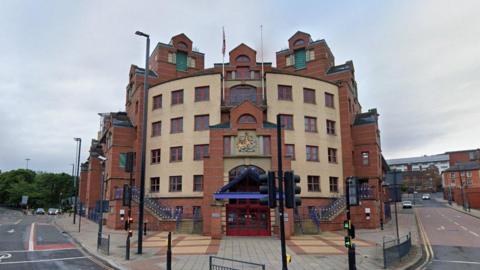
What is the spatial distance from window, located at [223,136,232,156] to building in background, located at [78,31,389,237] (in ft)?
0.29

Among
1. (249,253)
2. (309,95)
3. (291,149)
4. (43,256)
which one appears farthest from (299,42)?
(43,256)

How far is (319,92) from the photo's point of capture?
134 ft

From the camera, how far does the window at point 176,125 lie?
3981 centimetres

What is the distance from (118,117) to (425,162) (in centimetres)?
14675

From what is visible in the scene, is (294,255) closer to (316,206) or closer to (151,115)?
(316,206)

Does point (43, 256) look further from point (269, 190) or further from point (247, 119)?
point (247, 119)

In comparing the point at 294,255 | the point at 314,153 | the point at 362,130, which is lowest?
the point at 294,255

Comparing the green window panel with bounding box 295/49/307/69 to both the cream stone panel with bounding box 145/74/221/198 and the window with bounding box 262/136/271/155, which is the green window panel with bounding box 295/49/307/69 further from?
the window with bounding box 262/136/271/155

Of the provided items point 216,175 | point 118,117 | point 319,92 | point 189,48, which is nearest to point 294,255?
point 216,175

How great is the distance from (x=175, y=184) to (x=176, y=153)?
3.29 meters

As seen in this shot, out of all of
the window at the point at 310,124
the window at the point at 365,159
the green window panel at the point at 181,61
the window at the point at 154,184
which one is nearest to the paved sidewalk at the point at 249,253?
the window at the point at 154,184

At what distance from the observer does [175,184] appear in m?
38.5

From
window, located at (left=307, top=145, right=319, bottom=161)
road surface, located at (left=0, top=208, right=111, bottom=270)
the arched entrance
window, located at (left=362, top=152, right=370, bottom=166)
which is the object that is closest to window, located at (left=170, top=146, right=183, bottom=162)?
the arched entrance

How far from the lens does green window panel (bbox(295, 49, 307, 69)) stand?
1895 inches
